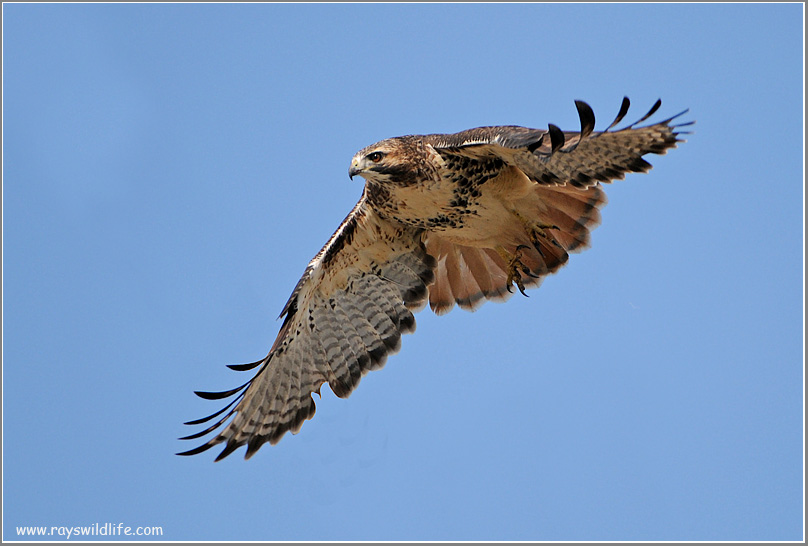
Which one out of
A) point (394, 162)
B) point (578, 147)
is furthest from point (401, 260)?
point (578, 147)

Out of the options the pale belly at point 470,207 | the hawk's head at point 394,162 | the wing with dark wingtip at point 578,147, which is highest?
the hawk's head at point 394,162

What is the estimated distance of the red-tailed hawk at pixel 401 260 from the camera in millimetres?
8195

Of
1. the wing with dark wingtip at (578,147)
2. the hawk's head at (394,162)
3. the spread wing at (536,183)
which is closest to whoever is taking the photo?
the wing with dark wingtip at (578,147)

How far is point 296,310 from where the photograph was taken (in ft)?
30.8

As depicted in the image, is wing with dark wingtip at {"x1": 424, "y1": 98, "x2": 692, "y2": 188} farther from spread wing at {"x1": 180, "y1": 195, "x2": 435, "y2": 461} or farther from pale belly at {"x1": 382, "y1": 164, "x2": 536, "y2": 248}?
spread wing at {"x1": 180, "y1": 195, "x2": 435, "y2": 461}

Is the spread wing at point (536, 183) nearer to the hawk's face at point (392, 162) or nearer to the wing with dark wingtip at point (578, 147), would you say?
the wing with dark wingtip at point (578, 147)

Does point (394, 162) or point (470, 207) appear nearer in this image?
point (394, 162)

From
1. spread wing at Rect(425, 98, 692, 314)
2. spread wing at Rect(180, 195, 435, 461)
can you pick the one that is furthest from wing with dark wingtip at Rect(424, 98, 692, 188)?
spread wing at Rect(180, 195, 435, 461)

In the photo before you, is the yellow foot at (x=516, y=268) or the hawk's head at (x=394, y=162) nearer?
the hawk's head at (x=394, y=162)

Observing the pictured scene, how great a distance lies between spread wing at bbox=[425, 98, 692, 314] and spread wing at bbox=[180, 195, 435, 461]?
373mm

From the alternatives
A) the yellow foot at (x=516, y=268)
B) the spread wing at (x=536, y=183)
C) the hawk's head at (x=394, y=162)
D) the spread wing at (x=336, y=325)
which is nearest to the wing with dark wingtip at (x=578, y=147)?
the spread wing at (x=536, y=183)

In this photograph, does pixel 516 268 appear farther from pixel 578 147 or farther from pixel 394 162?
pixel 578 147

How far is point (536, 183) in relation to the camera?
335 inches

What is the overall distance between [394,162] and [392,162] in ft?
0.06
